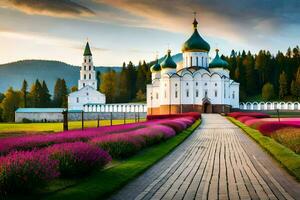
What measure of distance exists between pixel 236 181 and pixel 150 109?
93.3 m

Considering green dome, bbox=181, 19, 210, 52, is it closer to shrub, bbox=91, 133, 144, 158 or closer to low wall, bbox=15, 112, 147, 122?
low wall, bbox=15, 112, 147, 122

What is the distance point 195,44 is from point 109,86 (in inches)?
1970

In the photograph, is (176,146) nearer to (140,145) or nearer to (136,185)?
(140,145)

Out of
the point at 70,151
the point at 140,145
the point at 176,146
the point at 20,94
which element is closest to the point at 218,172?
the point at 70,151

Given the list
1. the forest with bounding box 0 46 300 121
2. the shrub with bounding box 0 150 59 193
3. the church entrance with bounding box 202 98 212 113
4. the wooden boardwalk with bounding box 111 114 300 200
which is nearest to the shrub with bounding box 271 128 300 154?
the wooden boardwalk with bounding box 111 114 300 200

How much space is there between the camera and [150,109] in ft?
350

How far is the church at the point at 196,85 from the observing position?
98000mm

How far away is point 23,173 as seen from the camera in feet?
32.9

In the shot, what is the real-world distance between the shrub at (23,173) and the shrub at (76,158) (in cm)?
206

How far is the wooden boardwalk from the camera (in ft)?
37.7

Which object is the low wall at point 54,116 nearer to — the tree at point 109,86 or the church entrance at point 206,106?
the church entrance at point 206,106

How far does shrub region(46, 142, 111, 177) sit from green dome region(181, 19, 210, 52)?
8873cm

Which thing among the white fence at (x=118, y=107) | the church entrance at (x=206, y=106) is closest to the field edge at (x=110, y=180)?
the church entrance at (x=206, y=106)

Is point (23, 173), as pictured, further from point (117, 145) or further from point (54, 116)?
point (54, 116)
